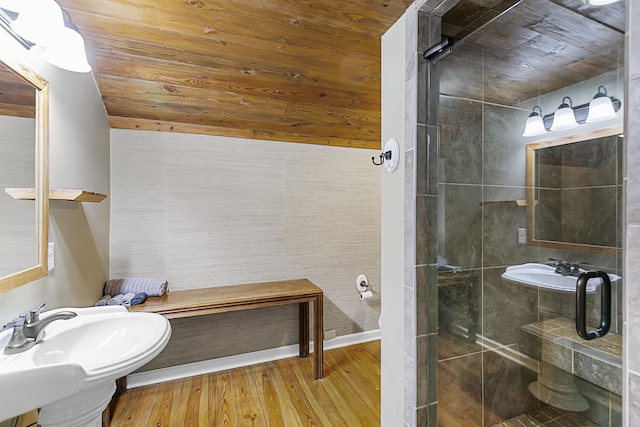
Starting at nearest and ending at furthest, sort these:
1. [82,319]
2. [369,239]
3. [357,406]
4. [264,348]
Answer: [82,319] < [357,406] < [264,348] < [369,239]

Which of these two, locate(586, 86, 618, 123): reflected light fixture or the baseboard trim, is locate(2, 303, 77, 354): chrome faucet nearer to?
the baseboard trim

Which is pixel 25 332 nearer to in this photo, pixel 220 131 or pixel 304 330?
pixel 220 131

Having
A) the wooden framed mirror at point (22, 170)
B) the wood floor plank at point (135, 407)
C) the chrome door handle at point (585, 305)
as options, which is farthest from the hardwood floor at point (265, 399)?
the chrome door handle at point (585, 305)

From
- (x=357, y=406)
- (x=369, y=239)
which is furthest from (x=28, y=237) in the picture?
(x=369, y=239)

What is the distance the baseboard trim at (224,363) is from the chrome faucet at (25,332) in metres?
1.45

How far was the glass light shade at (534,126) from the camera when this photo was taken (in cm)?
102

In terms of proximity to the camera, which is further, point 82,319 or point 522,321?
point 82,319

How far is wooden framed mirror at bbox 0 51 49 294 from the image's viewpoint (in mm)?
1045

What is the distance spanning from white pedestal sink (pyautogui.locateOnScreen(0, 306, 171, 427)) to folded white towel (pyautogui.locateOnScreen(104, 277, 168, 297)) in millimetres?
687

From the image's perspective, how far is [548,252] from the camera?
102cm

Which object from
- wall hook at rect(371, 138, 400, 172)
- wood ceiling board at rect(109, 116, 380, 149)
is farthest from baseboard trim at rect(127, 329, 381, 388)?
wall hook at rect(371, 138, 400, 172)

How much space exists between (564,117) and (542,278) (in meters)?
0.58

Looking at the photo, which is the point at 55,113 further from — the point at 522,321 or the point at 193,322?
the point at 522,321

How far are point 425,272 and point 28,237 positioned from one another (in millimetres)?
1676
